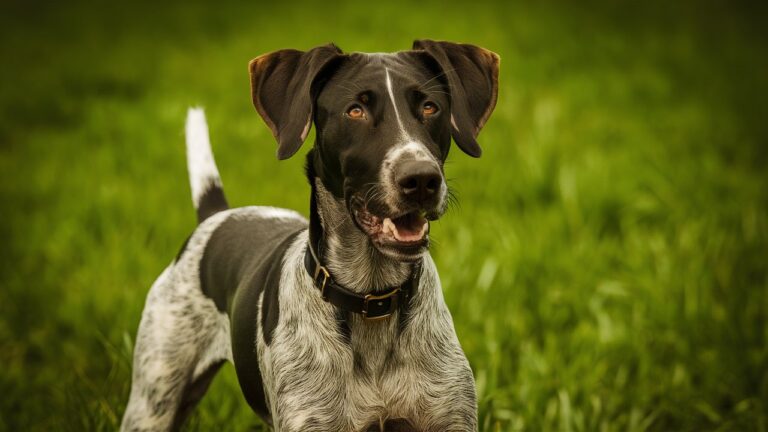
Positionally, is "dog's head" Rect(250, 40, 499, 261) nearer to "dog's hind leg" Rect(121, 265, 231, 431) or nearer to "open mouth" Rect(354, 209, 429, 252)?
"open mouth" Rect(354, 209, 429, 252)

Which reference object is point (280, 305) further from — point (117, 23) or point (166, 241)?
point (117, 23)

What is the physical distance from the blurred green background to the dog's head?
4.75 ft

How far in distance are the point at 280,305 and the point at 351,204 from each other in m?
0.50

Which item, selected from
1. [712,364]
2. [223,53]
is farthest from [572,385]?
[223,53]

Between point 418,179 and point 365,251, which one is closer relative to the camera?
point 418,179

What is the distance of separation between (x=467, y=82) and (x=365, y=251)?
0.70 m

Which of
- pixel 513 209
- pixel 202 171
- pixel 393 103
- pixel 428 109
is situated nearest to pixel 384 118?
pixel 393 103

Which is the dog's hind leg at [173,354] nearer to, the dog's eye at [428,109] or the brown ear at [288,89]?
the brown ear at [288,89]

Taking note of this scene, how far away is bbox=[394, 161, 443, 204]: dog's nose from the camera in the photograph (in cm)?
278

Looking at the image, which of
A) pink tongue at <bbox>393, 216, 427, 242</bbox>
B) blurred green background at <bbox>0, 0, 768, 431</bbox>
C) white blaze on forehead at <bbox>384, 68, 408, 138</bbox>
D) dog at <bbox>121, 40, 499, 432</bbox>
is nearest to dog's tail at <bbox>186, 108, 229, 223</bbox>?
blurred green background at <bbox>0, 0, 768, 431</bbox>

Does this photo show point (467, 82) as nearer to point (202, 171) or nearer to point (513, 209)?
point (202, 171)

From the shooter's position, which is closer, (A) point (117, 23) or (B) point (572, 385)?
(B) point (572, 385)

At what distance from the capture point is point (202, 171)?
4383 millimetres

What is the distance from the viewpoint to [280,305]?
327 cm
